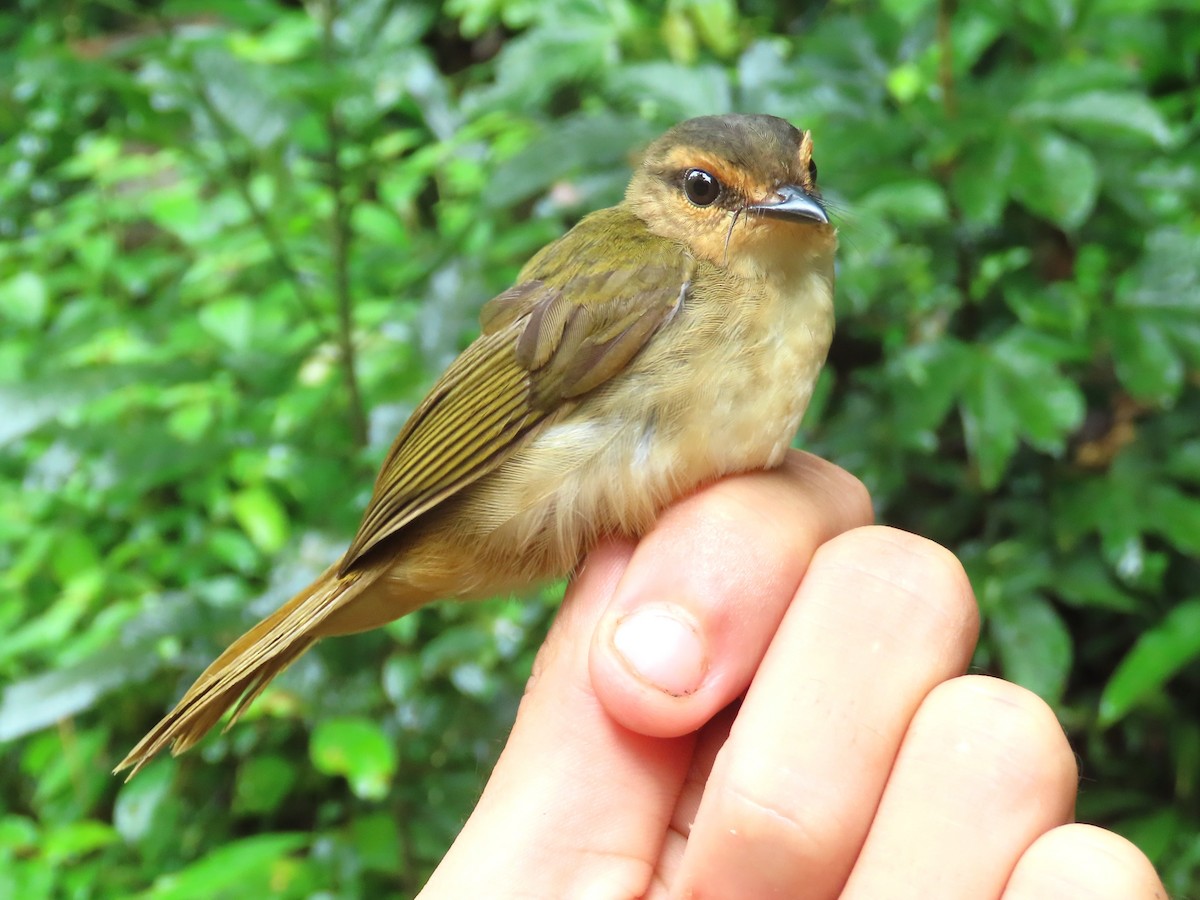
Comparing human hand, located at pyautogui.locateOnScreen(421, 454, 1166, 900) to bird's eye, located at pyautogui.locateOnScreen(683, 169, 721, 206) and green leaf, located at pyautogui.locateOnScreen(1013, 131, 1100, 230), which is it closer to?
bird's eye, located at pyautogui.locateOnScreen(683, 169, 721, 206)

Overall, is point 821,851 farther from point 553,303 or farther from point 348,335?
point 348,335

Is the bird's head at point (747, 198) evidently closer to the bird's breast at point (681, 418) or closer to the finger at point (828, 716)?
the bird's breast at point (681, 418)

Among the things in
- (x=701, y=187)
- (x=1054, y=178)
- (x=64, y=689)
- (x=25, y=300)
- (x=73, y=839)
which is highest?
(x=701, y=187)

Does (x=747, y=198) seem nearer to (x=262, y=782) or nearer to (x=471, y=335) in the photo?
(x=471, y=335)

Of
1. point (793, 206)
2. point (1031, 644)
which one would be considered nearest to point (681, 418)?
point (793, 206)

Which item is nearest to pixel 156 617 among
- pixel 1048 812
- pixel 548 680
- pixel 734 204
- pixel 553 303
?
pixel 548 680

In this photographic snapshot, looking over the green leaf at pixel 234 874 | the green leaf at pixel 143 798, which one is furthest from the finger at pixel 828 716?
the green leaf at pixel 143 798
